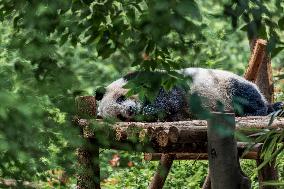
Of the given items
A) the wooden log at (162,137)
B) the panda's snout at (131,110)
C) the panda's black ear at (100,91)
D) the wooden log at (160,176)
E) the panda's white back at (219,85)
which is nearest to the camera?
the panda's black ear at (100,91)

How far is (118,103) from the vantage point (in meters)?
6.31

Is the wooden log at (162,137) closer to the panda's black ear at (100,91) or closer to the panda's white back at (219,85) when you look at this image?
the panda's black ear at (100,91)

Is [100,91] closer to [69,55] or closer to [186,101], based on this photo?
[69,55]

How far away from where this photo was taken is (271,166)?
4.78m

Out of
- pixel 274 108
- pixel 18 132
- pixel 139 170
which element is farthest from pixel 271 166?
pixel 18 132

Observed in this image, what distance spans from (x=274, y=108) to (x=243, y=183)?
2898mm

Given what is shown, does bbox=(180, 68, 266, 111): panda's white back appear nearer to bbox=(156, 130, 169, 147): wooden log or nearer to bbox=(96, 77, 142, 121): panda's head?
bbox=(96, 77, 142, 121): panda's head

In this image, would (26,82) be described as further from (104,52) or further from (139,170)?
(139,170)

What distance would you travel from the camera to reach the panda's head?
20.0ft

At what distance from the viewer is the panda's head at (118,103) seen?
6094 millimetres

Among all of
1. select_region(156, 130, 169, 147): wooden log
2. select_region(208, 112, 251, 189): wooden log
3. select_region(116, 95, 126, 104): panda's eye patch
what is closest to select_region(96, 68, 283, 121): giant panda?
select_region(116, 95, 126, 104): panda's eye patch

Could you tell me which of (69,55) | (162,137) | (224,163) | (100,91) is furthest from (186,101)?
(69,55)

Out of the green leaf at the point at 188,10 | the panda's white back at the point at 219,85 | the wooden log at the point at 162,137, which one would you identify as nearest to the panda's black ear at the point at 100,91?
the green leaf at the point at 188,10

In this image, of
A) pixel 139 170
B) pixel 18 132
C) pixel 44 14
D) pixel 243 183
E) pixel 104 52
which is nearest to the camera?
pixel 18 132
